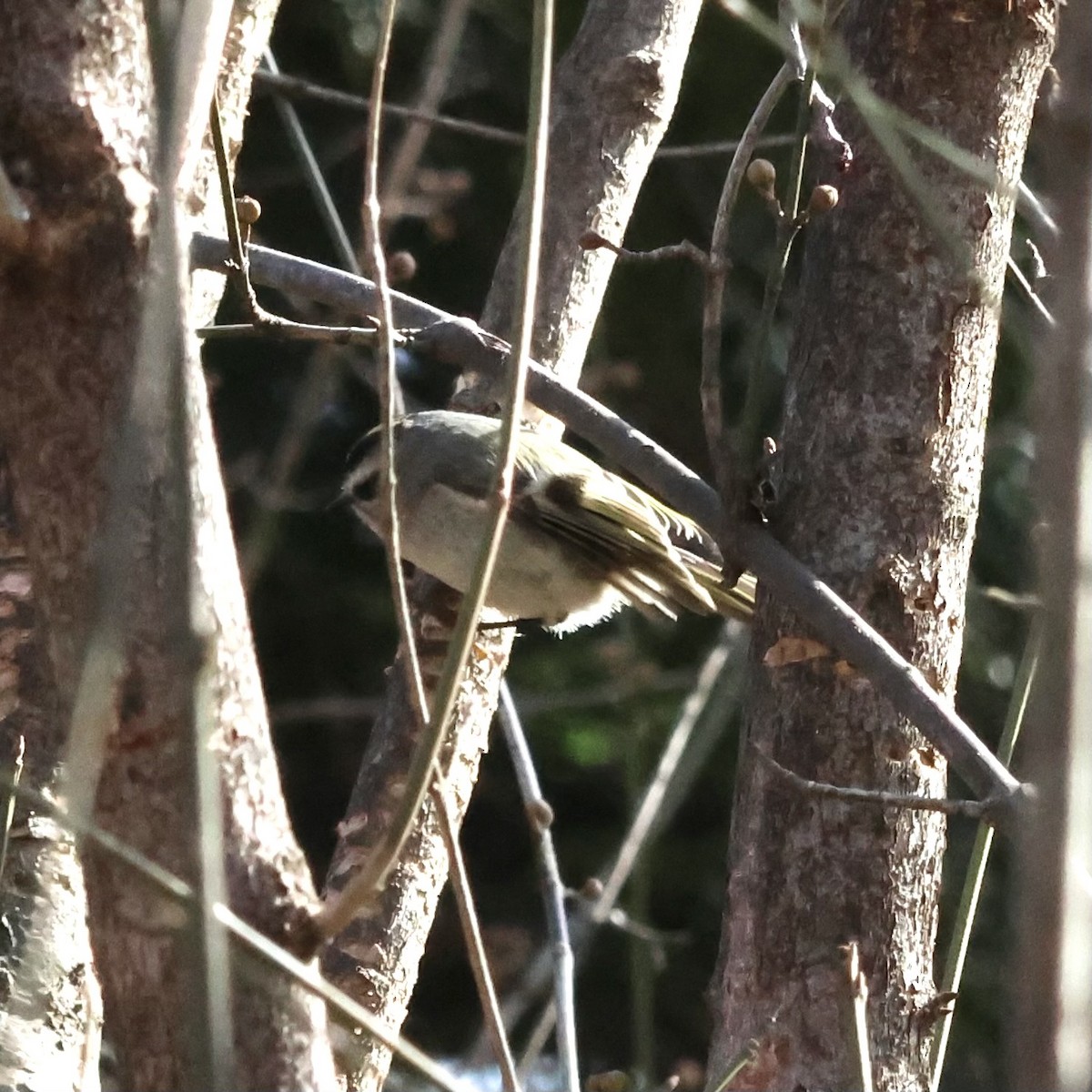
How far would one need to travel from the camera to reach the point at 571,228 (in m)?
3.32

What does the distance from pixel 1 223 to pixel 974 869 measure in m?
1.30

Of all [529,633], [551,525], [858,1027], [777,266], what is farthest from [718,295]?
[529,633]

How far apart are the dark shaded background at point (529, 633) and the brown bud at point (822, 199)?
283 centimetres

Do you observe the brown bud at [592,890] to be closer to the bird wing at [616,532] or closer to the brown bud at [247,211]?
the bird wing at [616,532]

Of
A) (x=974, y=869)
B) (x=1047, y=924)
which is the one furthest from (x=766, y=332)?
(x=1047, y=924)

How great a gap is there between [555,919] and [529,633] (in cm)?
271

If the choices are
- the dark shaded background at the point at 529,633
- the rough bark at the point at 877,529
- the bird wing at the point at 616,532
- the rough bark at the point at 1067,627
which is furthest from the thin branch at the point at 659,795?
the rough bark at the point at 1067,627

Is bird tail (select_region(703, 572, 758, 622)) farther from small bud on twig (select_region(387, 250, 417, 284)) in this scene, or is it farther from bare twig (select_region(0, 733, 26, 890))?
bare twig (select_region(0, 733, 26, 890))

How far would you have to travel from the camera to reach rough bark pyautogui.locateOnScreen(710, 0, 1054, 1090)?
2.04 meters

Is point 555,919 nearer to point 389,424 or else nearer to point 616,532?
point 616,532

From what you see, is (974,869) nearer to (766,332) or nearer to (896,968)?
→ (896,968)

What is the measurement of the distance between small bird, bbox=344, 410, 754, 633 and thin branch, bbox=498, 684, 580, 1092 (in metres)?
0.69

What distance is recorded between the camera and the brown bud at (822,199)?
191cm

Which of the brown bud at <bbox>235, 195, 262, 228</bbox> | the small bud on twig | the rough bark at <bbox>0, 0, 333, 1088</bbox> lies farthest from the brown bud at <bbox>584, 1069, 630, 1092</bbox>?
the small bud on twig
